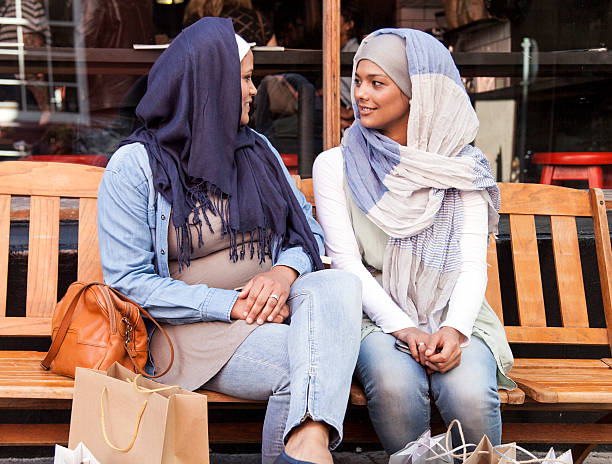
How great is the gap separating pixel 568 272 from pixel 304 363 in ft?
4.72

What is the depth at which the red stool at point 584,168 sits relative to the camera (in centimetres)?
432

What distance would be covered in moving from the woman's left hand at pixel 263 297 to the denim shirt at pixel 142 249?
0.18ft

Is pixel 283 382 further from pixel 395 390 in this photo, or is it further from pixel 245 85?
pixel 245 85

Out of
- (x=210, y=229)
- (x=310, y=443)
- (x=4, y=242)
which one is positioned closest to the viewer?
(x=310, y=443)

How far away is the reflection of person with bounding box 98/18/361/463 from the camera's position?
217cm

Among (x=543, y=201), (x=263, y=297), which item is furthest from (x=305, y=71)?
(x=263, y=297)

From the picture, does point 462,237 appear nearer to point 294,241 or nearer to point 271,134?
point 294,241

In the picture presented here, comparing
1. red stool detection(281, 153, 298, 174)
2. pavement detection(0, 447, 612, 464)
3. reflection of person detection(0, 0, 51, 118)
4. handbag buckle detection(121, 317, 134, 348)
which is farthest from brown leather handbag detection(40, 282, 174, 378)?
reflection of person detection(0, 0, 51, 118)

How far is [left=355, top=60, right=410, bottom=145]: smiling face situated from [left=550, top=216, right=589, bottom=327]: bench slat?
83 centimetres

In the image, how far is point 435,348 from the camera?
2.33 meters

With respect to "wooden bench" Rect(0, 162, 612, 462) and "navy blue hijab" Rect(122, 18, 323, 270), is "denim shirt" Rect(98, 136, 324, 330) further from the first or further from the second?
"wooden bench" Rect(0, 162, 612, 462)

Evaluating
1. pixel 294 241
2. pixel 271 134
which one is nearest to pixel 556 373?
pixel 294 241

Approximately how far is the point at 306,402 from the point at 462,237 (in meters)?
0.97

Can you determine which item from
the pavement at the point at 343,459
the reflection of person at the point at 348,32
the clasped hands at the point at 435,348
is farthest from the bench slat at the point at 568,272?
the reflection of person at the point at 348,32
